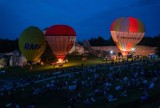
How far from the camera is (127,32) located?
58.2 m

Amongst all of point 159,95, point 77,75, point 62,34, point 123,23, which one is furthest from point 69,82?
point 123,23

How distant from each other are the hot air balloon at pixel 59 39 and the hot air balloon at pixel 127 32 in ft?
27.8

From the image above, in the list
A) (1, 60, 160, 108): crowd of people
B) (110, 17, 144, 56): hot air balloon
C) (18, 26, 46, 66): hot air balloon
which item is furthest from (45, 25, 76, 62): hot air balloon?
(1, 60, 160, 108): crowd of people

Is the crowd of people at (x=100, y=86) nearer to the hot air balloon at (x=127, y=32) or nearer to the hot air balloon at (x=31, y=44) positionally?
the hot air balloon at (x=31, y=44)

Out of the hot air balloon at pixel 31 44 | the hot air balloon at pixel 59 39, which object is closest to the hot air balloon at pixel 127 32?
the hot air balloon at pixel 59 39

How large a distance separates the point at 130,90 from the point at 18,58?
35400mm

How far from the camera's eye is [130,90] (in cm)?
2806

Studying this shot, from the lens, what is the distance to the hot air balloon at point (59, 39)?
177ft

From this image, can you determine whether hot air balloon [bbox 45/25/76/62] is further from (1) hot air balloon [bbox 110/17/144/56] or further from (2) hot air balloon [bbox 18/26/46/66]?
(1) hot air balloon [bbox 110/17/144/56]

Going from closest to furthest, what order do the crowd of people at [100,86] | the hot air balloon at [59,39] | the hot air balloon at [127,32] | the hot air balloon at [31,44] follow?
the crowd of people at [100,86] → the hot air balloon at [31,44] → the hot air balloon at [59,39] → the hot air balloon at [127,32]

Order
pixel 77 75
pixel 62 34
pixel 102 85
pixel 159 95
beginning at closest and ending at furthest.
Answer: pixel 159 95 → pixel 102 85 → pixel 77 75 → pixel 62 34

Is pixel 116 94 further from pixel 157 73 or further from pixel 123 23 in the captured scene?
pixel 123 23

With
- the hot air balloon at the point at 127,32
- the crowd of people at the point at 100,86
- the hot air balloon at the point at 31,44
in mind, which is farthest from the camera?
the hot air balloon at the point at 127,32

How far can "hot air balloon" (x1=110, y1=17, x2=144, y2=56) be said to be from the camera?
5834 cm
